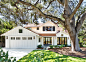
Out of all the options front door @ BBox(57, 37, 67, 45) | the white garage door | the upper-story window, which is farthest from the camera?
front door @ BBox(57, 37, 67, 45)

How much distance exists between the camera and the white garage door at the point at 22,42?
1656 cm

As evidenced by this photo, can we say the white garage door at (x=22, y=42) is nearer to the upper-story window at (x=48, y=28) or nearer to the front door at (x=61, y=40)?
the upper-story window at (x=48, y=28)

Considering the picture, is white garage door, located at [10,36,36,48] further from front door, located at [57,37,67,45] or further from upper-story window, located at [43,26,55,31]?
front door, located at [57,37,67,45]

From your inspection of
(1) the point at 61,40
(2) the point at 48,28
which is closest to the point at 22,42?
(2) the point at 48,28

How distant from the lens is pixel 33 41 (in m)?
16.5

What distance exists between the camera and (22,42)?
16719mm

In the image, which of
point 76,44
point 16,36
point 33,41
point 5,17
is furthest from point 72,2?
point 5,17

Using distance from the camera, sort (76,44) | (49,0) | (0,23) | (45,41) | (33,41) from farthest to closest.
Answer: (45,41)
(0,23)
(33,41)
(49,0)
(76,44)

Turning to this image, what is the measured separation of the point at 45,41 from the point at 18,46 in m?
9.65

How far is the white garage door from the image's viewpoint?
16.6m

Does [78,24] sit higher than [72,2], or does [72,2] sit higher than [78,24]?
[72,2]

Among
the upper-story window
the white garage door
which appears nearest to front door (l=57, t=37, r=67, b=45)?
the upper-story window

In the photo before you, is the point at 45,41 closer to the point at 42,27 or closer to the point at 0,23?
the point at 42,27

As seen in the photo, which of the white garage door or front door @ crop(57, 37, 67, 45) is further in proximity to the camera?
front door @ crop(57, 37, 67, 45)
